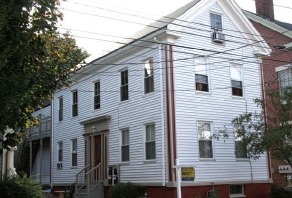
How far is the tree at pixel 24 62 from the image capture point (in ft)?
32.6

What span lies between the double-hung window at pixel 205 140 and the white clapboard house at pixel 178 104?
0.15 ft

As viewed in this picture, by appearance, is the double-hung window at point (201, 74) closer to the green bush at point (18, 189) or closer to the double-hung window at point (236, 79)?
the double-hung window at point (236, 79)

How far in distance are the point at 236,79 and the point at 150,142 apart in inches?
216

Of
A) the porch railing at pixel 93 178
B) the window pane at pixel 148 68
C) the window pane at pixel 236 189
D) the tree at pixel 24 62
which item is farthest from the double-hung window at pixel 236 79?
the tree at pixel 24 62

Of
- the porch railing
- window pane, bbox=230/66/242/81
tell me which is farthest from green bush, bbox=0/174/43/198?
window pane, bbox=230/66/242/81

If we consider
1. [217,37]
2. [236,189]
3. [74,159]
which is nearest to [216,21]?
[217,37]

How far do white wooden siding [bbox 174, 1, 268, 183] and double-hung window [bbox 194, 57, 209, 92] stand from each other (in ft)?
0.80

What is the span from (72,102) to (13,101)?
48.2 feet

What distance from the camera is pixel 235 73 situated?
19562 millimetres

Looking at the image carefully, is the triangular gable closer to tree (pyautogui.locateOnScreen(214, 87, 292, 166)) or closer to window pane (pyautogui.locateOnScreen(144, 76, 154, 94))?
window pane (pyautogui.locateOnScreen(144, 76, 154, 94))

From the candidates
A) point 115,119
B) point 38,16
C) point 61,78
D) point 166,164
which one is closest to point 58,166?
point 115,119

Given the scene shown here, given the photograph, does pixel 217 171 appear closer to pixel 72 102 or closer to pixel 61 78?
pixel 61 78

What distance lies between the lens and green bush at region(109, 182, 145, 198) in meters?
17.2

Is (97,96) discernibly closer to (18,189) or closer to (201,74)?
(201,74)
